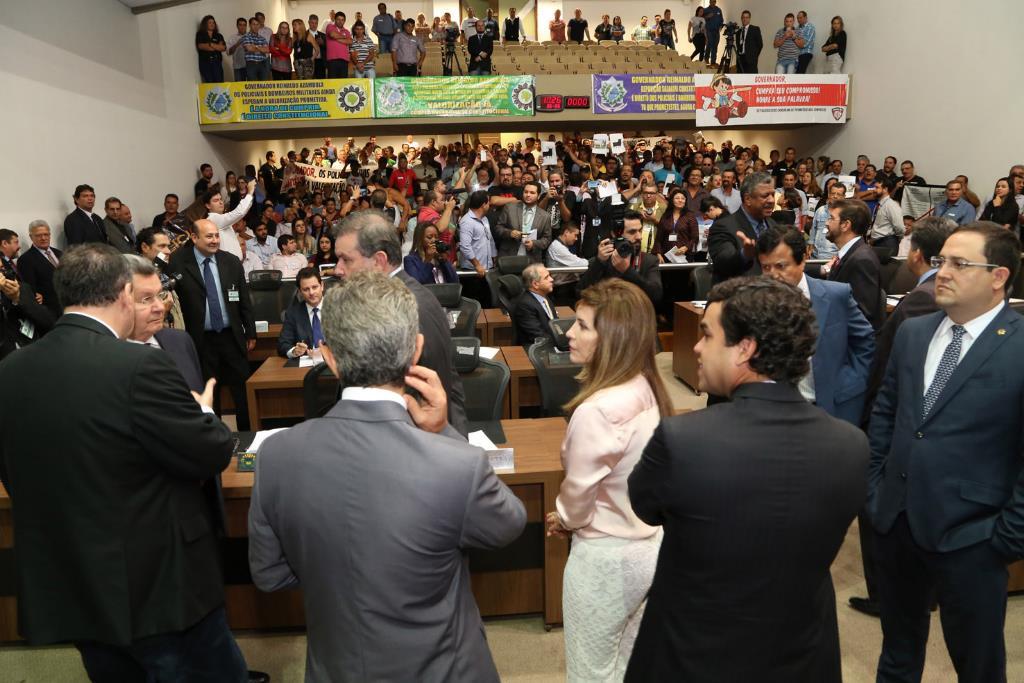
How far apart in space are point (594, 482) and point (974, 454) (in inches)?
41.6

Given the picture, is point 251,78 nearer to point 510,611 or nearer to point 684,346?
point 684,346

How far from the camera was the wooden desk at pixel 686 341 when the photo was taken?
19.8 ft

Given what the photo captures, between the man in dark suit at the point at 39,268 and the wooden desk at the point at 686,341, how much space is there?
18.0 feet

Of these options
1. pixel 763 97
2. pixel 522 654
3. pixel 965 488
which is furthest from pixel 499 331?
pixel 763 97

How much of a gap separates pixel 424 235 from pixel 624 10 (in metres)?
16.7

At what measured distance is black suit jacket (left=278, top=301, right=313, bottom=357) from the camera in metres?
4.65

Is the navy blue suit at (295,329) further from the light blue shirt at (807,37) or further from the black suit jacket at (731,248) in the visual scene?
the light blue shirt at (807,37)

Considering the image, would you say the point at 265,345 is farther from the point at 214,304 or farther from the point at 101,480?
Result: the point at 101,480

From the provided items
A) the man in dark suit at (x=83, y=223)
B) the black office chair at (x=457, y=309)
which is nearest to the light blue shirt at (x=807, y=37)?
the black office chair at (x=457, y=309)

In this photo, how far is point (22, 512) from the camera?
72.3 inches

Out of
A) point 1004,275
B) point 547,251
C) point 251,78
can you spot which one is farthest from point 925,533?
point 251,78

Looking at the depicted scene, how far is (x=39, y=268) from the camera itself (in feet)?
21.6

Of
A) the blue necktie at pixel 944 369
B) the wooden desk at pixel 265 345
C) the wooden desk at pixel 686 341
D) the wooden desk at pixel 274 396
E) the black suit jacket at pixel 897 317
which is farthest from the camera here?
the wooden desk at pixel 686 341

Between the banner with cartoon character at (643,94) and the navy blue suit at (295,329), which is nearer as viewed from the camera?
the navy blue suit at (295,329)
